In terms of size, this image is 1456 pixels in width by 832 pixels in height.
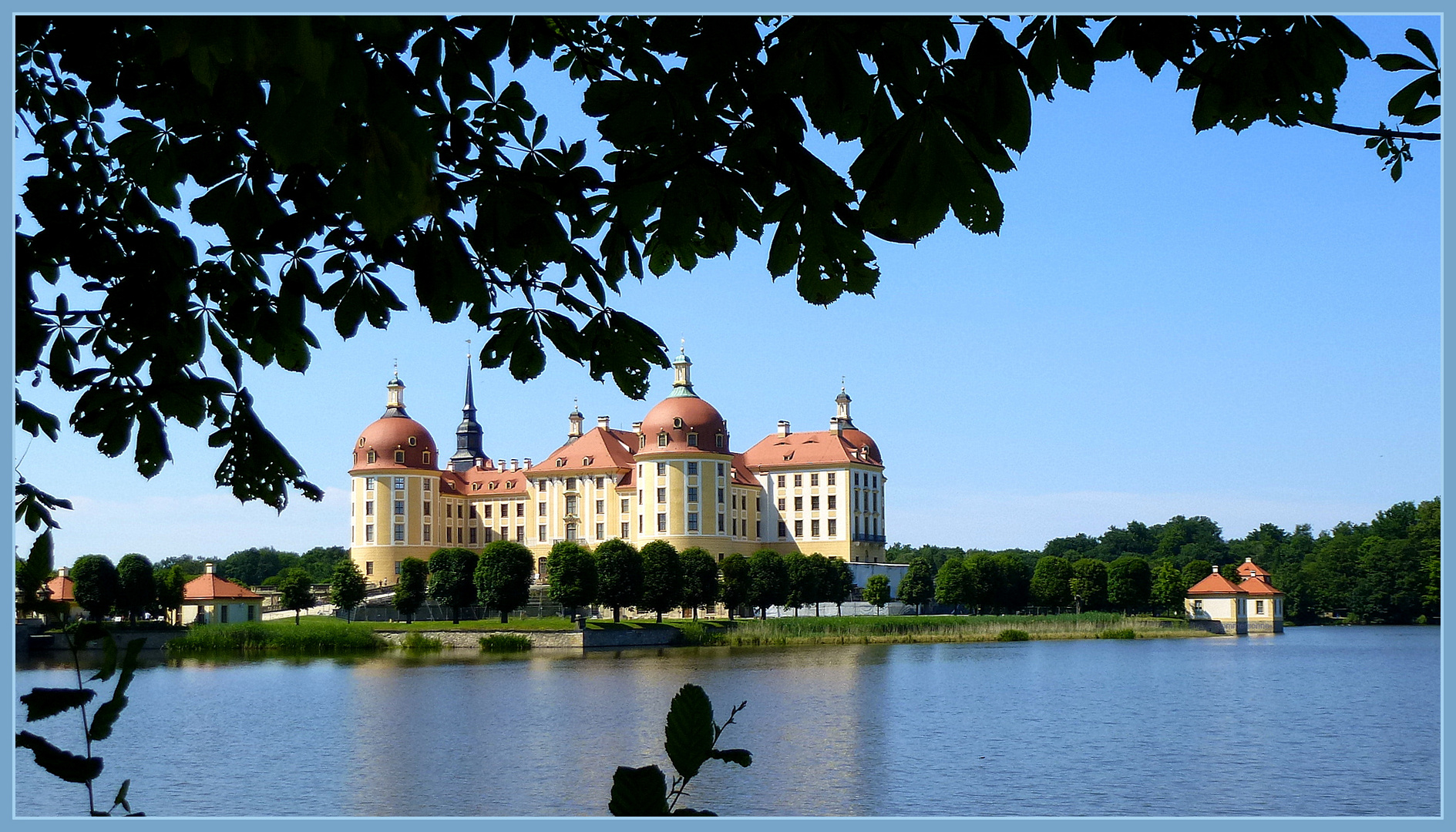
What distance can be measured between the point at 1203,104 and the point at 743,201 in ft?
2.68

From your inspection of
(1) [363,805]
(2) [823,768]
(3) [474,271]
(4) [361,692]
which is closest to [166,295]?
(3) [474,271]

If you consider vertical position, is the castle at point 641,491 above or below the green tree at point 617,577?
above

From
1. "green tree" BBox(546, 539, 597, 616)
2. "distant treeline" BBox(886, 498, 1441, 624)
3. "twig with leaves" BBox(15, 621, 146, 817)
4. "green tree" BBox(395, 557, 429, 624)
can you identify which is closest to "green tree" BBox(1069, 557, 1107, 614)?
"distant treeline" BBox(886, 498, 1441, 624)

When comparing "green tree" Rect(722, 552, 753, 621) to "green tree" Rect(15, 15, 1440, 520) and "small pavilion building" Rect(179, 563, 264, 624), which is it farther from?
"green tree" Rect(15, 15, 1440, 520)

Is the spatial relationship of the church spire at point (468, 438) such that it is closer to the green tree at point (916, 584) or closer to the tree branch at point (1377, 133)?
the green tree at point (916, 584)

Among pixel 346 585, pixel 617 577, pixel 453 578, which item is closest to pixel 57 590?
pixel 617 577

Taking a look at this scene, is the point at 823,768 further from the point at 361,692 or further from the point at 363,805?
the point at 361,692

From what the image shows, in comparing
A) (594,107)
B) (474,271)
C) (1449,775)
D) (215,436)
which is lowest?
(1449,775)

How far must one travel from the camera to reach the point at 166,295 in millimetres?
2742

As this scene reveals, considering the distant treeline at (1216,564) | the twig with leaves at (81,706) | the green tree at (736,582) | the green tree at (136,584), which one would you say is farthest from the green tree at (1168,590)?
the twig with leaves at (81,706)

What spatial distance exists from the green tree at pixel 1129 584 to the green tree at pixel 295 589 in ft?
107

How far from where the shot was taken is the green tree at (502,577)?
143 ft

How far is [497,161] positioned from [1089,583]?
177ft

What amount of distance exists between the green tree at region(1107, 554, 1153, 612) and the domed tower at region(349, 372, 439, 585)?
3120 cm
